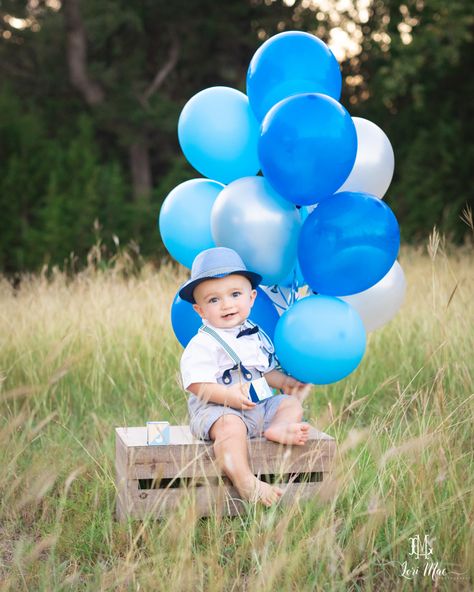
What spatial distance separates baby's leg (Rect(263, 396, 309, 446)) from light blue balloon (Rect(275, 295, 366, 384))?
122 mm

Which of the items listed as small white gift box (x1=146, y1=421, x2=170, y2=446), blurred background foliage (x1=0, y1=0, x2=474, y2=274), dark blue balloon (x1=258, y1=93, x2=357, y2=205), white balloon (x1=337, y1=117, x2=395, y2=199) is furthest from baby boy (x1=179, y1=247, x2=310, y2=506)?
blurred background foliage (x1=0, y1=0, x2=474, y2=274)

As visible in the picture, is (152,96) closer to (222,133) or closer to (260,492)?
(222,133)

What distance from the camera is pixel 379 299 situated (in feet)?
10.5

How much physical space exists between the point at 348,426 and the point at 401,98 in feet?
41.1

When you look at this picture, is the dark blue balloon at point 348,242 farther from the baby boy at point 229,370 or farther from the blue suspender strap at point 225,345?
the blue suspender strap at point 225,345

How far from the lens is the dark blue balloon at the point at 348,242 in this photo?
273cm

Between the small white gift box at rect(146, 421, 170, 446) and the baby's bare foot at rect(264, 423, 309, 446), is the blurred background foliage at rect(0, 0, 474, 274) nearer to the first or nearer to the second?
the small white gift box at rect(146, 421, 170, 446)

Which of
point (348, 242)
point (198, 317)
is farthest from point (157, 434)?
point (348, 242)

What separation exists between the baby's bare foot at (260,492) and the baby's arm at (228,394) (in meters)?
0.26

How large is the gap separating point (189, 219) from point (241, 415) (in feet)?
2.94

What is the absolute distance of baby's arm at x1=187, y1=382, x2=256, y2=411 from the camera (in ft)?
8.63

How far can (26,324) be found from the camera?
493 cm

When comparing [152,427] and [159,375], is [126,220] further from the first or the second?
[152,427]

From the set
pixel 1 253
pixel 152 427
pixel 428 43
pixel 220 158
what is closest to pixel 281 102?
pixel 220 158
